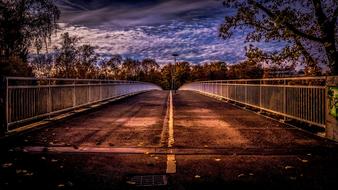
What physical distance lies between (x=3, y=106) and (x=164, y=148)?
4314 mm

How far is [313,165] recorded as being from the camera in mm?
6633

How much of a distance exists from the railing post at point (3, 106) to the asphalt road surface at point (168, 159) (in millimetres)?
434

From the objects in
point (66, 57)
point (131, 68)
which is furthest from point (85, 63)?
point (131, 68)

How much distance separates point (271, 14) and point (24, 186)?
11.9 m

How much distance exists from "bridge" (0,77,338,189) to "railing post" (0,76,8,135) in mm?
25

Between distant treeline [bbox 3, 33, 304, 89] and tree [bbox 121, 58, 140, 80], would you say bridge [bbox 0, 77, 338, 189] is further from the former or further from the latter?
tree [bbox 121, 58, 140, 80]

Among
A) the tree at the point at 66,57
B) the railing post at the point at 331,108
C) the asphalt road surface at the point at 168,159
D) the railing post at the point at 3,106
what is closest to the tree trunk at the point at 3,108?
the railing post at the point at 3,106

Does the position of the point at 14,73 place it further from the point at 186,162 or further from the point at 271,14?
the point at 186,162

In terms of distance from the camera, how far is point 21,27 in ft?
95.7

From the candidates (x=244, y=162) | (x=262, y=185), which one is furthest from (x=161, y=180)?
(x=244, y=162)

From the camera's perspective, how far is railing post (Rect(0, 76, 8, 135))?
31.0 feet

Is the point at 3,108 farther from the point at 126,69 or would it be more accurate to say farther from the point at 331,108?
the point at 126,69

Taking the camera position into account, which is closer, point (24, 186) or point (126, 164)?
point (24, 186)

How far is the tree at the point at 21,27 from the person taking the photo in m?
26.6
